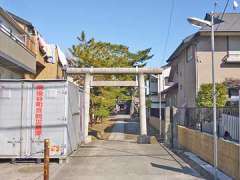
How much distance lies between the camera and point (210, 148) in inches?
454

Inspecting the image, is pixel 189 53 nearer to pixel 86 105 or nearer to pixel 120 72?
pixel 120 72

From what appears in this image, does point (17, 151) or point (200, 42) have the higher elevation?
point (200, 42)

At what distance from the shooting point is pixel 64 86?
42.1ft

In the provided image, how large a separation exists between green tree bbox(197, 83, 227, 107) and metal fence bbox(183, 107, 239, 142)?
5.11m

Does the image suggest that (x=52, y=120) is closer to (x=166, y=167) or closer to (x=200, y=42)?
(x=166, y=167)

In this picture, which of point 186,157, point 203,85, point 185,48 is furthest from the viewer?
point 185,48

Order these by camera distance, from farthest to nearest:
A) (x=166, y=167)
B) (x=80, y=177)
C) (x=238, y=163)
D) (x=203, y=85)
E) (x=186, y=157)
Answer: (x=203, y=85), (x=186, y=157), (x=166, y=167), (x=80, y=177), (x=238, y=163)

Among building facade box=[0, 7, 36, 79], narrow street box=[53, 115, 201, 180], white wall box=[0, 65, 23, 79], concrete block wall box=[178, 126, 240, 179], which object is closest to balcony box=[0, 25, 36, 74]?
building facade box=[0, 7, 36, 79]

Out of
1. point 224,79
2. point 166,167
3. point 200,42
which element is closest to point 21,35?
point 200,42

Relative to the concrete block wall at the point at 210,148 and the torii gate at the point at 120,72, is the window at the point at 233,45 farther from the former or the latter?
the concrete block wall at the point at 210,148

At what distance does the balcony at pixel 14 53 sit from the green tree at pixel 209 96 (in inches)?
388

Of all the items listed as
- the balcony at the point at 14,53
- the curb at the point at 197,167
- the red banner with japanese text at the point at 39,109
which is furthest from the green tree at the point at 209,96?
the red banner with japanese text at the point at 39,109

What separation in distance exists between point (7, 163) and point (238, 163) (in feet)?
24.5

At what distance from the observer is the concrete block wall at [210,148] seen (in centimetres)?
898
